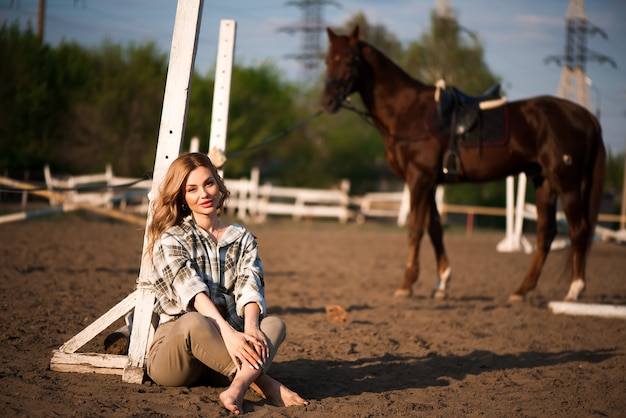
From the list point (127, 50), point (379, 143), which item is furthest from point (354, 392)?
point (379, 143)

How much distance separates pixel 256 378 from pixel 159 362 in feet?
1.58

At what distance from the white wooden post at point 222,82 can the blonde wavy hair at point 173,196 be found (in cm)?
89

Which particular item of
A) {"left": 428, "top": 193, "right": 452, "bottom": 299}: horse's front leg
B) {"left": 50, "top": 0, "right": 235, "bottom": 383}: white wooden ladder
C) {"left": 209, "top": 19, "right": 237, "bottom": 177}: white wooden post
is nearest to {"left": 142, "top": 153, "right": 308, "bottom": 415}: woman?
{"left": 50, "top": 0, "right": 235, "bottom": 383}: white wooden ladder

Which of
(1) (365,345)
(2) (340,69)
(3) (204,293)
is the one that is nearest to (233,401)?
(3) (204,293)

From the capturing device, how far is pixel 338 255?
11547 millimetres

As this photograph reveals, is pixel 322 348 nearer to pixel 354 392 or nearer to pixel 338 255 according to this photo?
pixel 354 392

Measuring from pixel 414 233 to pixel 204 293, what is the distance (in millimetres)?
4520

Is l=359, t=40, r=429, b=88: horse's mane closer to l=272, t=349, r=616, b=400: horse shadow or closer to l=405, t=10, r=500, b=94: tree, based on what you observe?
l=272, t=349, r=616, b=400: horse shadow

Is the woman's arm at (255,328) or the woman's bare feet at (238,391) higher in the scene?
the woman's arm at (255,328)

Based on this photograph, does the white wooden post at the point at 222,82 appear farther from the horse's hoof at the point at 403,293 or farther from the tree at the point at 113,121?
the tree at the point at 113,121

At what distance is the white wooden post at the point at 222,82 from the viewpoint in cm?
416

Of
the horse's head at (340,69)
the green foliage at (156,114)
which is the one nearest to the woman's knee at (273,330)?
the horse's head at (340,69)

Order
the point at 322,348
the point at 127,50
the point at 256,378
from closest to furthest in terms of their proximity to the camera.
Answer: the point at 256,378 < the point at 322,348 < the point at 127,50

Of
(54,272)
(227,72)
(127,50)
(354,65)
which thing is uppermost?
(127,50)
